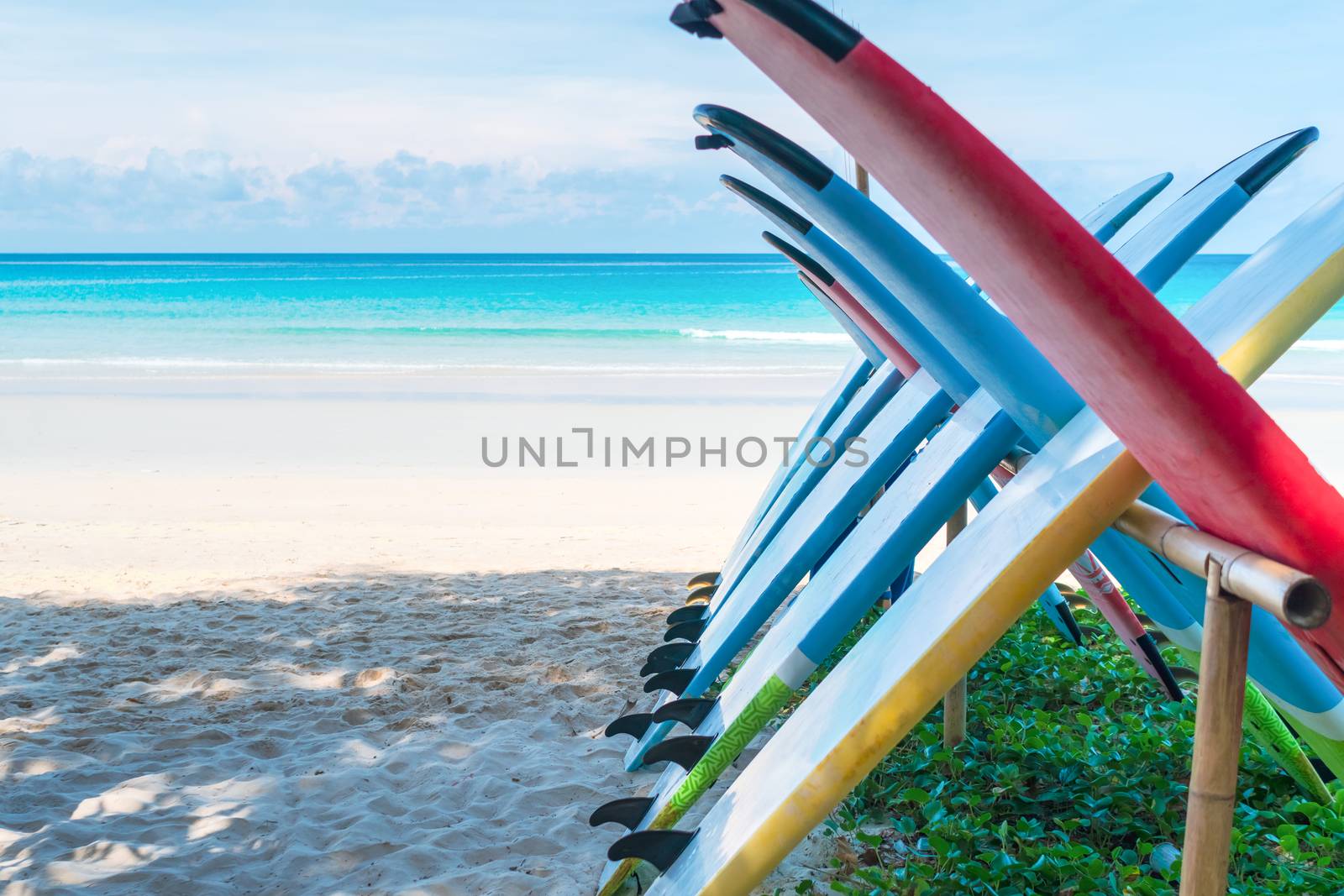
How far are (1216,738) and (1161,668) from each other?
92.6 inches

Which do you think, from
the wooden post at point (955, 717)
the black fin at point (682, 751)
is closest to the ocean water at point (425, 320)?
the wooden post at point (955, 717)

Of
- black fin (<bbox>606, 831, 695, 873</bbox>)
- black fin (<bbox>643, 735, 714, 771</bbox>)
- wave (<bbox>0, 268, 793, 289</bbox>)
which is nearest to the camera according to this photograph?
black fin (<bbox>606, 831, 695, 873</bbox>)

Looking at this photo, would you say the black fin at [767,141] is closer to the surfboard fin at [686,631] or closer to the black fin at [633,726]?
the black fin at [633,726]

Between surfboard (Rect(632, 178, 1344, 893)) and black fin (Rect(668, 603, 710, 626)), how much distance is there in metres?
2.30

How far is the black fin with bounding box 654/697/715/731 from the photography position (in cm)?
268

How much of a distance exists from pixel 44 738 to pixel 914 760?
2.88m

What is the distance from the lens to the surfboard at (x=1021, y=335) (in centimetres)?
156

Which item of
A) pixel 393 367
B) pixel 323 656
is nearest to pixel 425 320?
pixel 393 367

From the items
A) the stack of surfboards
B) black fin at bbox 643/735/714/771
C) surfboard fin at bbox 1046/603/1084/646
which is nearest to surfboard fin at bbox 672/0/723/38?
the stack of surfboards

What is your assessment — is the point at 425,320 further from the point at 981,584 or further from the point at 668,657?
the point at 981,584

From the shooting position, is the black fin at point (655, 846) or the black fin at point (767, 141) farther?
the black fin at point (655, 846)

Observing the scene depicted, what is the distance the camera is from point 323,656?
171 inches

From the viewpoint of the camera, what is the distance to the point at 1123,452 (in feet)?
4.12

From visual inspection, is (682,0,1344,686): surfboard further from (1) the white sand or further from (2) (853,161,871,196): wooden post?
(2) (853,161,871,196): wooden post
